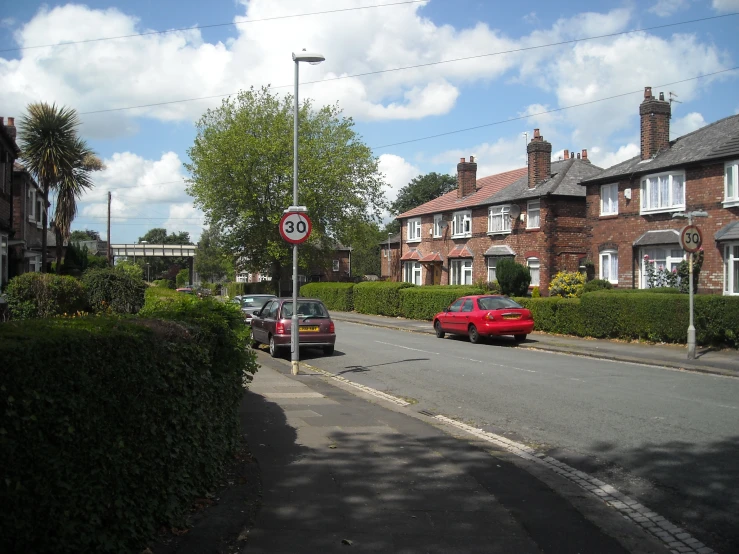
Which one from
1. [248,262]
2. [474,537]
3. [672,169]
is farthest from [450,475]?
[248,262]

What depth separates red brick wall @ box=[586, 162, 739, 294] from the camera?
79.2ft

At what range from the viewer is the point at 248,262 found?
168ft

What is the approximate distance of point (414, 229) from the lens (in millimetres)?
47688

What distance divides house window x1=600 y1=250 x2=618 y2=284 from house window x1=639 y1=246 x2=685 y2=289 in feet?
5.24

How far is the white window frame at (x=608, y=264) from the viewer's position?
2934 cm

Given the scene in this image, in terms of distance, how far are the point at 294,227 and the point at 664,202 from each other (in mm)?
19228

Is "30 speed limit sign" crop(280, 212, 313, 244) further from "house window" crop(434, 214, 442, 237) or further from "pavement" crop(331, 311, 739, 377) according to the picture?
"house window" crop(434, 214, 442, 237)

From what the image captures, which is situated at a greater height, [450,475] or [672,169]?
[672,169]

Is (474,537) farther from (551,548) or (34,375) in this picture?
(34,375)

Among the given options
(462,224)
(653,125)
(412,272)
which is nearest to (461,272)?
(462,224)

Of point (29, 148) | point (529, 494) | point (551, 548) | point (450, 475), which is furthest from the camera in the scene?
point (29, 148)

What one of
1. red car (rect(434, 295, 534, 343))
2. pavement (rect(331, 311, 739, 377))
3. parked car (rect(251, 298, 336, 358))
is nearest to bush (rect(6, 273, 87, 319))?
parked car (rect(251, 298, 336, 358))

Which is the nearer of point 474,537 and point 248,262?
point 474,537

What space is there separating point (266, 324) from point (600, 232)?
18.1 meters
